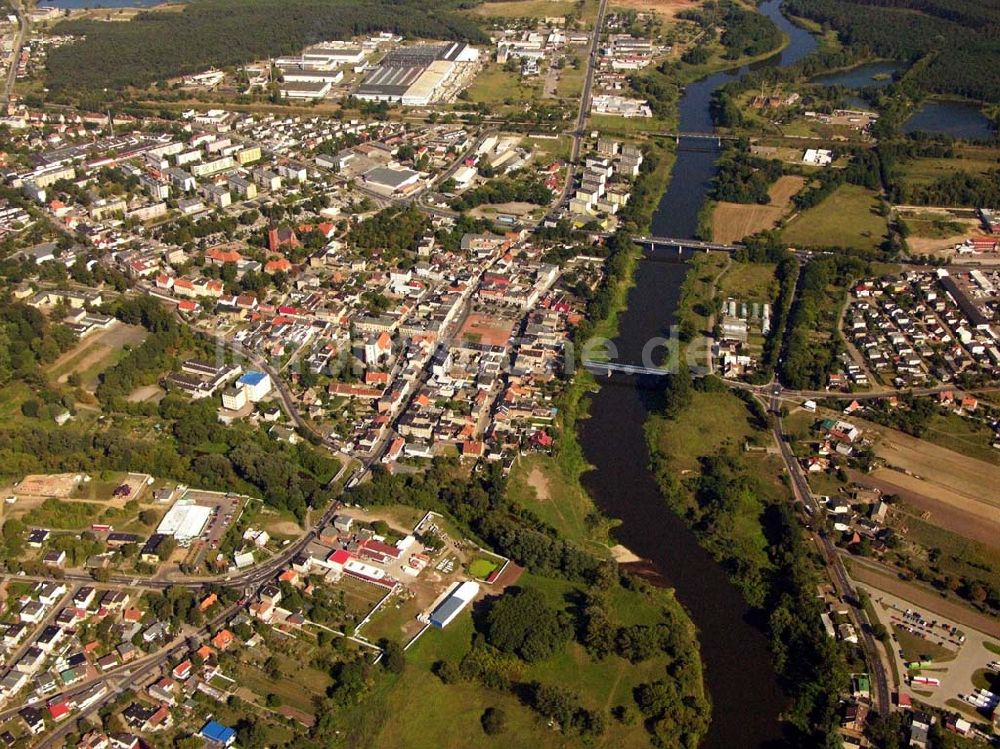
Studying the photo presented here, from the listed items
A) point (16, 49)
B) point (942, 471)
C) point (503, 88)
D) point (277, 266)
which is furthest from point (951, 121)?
point (16, 49)

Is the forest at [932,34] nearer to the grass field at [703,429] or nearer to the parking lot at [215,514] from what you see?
the grass field at [703,429]

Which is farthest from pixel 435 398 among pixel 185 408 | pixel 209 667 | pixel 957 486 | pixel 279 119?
pixel 279 119

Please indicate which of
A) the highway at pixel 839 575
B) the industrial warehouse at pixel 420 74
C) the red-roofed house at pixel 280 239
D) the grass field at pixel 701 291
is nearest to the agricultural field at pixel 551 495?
the highway at pixel 839 575

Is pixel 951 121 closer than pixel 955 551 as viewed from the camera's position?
No

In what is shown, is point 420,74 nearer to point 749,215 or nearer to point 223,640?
point 749,215

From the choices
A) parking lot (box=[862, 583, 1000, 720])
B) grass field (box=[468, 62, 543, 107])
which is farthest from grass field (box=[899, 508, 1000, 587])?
grass field (box=[468, 62, 543, 107])

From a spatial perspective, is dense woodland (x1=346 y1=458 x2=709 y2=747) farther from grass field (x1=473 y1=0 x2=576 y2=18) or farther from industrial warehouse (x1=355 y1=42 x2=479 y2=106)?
grass field (x1=473 y1=0 x2=576 y2=18)
